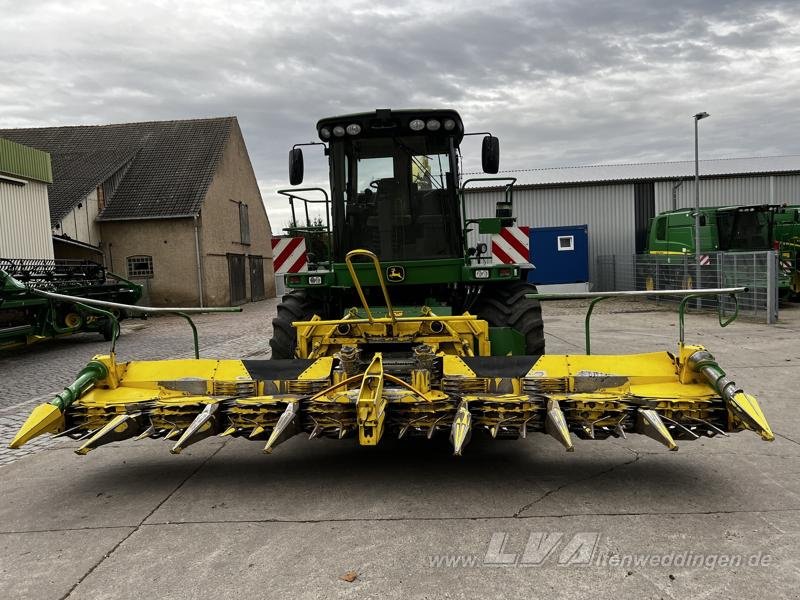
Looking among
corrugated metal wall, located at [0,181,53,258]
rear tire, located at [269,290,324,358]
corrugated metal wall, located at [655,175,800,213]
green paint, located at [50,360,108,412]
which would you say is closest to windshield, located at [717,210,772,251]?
corrugated metal wall, located at [655,175,800,213]

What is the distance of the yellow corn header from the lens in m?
4.14

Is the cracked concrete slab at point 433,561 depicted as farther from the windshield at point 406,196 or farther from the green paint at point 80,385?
the windshield at point 406,196

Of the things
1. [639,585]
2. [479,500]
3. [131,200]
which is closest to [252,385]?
[479,500]

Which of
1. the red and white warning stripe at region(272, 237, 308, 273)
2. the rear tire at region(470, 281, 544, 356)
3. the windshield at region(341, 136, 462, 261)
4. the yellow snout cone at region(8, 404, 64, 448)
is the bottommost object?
the yellow snout cone at region(8, 404, 64, 448)

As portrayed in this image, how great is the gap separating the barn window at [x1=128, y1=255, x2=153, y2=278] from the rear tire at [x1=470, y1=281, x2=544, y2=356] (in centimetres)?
1954

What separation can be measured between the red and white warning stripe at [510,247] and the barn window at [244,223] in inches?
878

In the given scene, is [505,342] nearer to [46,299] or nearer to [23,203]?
[46,299]

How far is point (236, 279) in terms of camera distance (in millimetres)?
27031

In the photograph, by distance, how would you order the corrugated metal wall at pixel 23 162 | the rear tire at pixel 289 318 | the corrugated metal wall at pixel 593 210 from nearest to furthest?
the rear tire at pixel 289 318 → the corrugated metal wall at pixel 23 162 → the corrugated metal wall at pixel 593 210

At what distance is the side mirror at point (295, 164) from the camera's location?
6594 mm

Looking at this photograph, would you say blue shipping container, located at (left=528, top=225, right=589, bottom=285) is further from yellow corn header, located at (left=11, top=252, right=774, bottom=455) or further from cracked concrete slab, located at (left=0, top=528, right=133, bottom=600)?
cracked concrete slab, located at (left=0, top=528, right=133, bottom=600)

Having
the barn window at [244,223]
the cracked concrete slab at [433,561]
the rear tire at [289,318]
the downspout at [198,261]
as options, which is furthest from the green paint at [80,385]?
the barn window at [244,223]

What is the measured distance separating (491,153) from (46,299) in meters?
9.28

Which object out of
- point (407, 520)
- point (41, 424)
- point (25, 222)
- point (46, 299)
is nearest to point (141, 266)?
point (25, 222)
